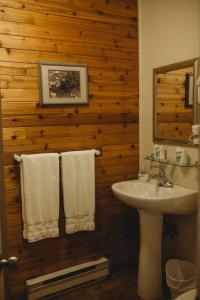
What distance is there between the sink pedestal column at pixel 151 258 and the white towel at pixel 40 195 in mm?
693

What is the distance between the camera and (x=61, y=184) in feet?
7.72

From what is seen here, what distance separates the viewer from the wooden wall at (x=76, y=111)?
2.13m

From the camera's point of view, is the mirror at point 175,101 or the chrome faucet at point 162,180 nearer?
the mirror at point 175,101

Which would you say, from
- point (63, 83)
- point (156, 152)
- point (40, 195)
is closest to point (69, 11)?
point (63, 83)

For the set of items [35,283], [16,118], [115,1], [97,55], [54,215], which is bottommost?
[35,283]

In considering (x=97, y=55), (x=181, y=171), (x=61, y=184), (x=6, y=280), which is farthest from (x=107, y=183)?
(x=6, y=280)

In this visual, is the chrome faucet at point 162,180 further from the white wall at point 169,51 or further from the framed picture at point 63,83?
the framed picture at point 63,83

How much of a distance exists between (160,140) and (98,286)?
1.35 metres

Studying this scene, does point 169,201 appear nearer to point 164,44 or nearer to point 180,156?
point 180,156

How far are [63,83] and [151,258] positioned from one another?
1530 mm

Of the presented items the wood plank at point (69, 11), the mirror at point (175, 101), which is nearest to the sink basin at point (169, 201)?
the mirror at point (175, 101)

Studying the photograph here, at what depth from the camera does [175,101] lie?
2.29m

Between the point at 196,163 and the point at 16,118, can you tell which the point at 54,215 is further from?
the point at 196,163

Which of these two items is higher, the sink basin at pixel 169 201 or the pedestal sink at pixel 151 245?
the sink basin at pixel 169 201
